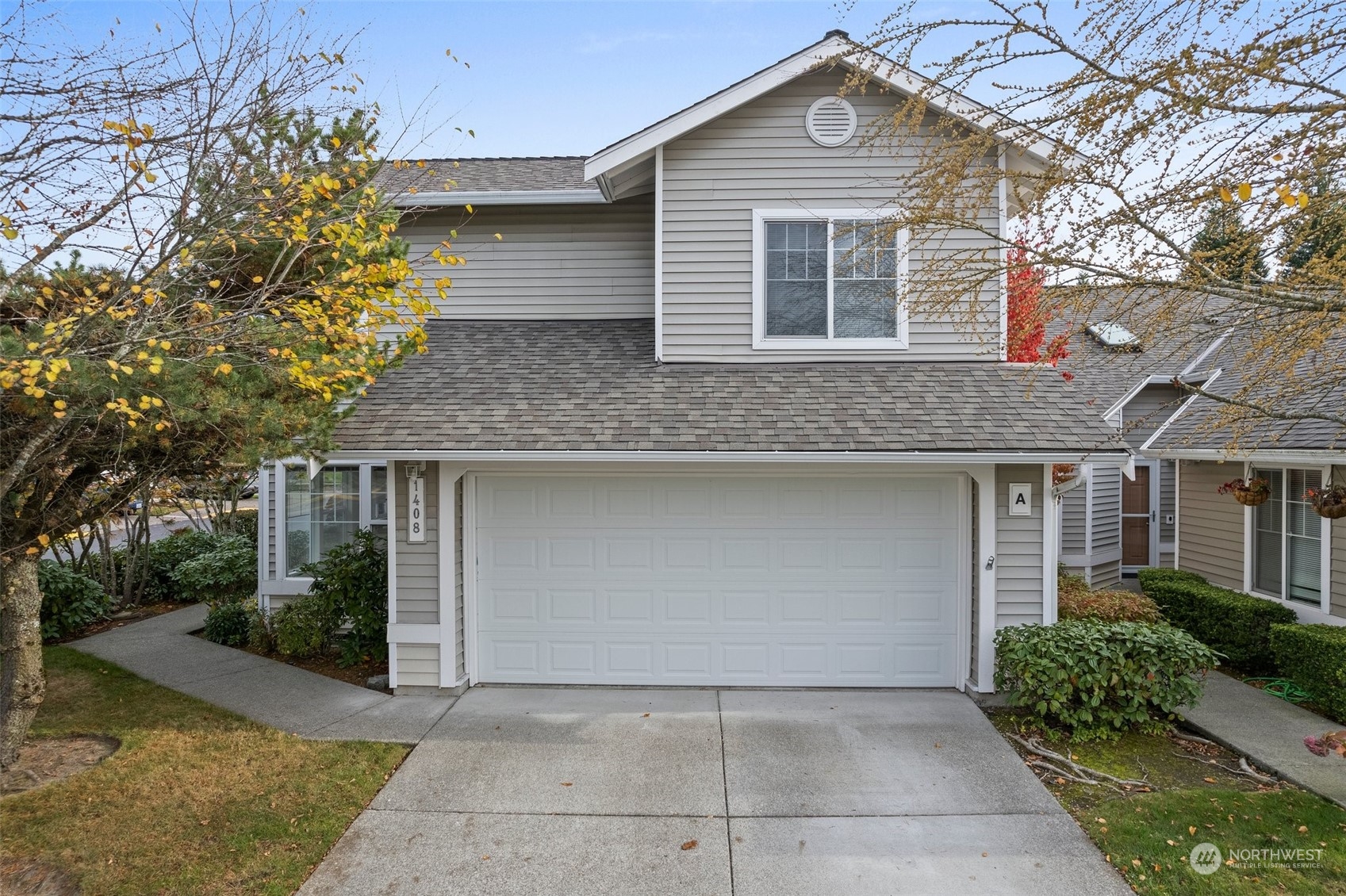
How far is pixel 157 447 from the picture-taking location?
518 centimetres

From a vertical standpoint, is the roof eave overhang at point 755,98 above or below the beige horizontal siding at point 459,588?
above

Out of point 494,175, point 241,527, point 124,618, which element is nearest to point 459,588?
point 494,175

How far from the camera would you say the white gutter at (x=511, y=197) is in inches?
325

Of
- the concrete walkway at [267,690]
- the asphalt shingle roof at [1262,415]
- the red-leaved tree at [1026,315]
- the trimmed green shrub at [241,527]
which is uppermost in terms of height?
the red-leaved tree at [1026,315]

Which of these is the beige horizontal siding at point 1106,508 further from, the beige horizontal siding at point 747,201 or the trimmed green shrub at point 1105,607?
the beige horizontal siding at point 747,201

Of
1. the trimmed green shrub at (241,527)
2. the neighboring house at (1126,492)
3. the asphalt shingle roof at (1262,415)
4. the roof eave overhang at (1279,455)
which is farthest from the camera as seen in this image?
the trimmed green shrub at (241,527)

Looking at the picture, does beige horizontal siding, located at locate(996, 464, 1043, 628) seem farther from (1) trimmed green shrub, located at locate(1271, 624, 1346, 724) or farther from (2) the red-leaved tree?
(1) trimmed green shrub, located at locate(1271, 624, 1346, 724)

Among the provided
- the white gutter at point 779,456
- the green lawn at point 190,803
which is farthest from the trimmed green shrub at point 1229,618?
the green lawn at point 190,803

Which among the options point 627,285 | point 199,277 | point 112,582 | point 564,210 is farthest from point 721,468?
point 112,582

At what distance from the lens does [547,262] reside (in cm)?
875

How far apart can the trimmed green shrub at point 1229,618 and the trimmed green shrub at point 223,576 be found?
11.9 meters

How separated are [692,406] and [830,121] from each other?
351 cm

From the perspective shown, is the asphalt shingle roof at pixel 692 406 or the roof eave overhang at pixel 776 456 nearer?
the roof eave overhang at pixel 776 456

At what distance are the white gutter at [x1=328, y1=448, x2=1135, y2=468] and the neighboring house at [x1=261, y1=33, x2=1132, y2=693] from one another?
0.02m
